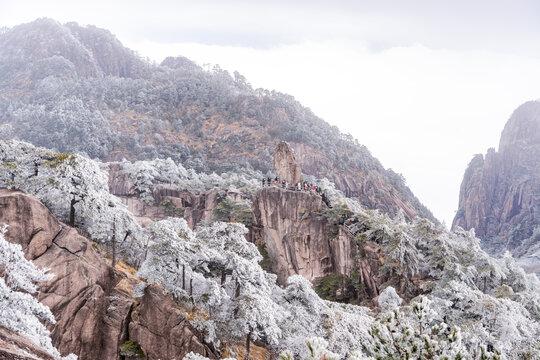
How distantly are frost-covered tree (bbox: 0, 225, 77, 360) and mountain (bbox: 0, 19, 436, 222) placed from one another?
65798 mm

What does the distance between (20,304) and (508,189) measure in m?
108

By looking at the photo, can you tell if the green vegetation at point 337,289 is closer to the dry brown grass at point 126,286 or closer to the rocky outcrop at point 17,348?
the dry brown grass at point 126,286

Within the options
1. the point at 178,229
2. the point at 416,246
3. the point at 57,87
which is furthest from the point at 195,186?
the point at 57,87

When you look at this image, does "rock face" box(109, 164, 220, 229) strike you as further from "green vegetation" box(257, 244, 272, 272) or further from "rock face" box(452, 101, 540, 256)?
"rock face" box(452, 101, 540, 256)

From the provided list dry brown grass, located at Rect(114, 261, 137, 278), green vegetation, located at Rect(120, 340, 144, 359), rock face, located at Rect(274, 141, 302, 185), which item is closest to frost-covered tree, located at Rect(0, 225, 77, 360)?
green vegetation, located at Rect(120, 340, 144, 359)

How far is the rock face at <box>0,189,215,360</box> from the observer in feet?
48.0

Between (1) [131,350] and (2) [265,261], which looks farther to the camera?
(2) [265,261]

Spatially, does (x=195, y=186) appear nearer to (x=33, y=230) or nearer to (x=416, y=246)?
(x=416, y=246)

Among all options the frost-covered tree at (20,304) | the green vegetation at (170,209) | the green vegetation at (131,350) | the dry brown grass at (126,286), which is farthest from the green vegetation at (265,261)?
the frost-covered tree at (20,304)

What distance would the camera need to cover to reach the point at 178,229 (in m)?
18.6

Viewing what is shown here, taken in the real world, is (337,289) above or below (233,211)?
below

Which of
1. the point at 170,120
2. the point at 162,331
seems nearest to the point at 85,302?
the point at 162,331

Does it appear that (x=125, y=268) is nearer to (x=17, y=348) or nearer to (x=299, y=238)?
(x=17, y=348)

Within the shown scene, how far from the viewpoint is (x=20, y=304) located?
10.2 metres
